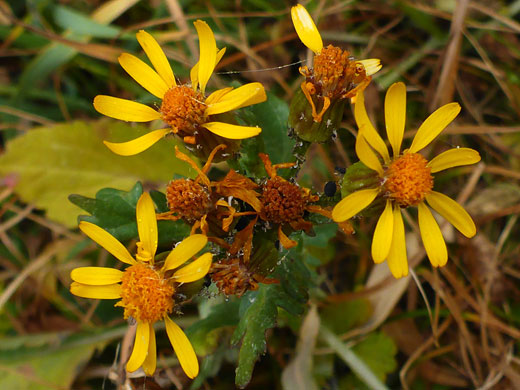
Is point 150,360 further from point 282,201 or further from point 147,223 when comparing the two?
point 282,201

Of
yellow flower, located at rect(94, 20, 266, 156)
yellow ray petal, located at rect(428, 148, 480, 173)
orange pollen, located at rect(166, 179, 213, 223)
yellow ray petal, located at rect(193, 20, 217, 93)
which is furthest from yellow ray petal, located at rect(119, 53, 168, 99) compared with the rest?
yellow ray petal, located at rect(428, 148, 480, 173)

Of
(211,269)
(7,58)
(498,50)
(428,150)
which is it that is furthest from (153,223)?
(498,50)

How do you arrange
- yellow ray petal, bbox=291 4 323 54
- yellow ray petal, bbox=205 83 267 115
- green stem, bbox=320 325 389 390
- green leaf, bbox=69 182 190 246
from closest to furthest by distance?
yellow ray petal, bbox=205 83 267 115 → yellow ray petal, bbox=291 4 323 54 → green leaf, bbox=69 182 190 246 → green stem, bbox=320 325 389 390

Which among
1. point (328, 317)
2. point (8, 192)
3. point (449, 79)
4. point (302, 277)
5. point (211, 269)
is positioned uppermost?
point (449, 79)

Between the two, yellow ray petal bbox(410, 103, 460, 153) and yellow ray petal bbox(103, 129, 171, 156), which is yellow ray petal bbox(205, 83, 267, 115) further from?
yellow ray petal bbox(410, 103, 460, 153)

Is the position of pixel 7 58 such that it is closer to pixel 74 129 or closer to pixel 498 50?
pixel 74 129
